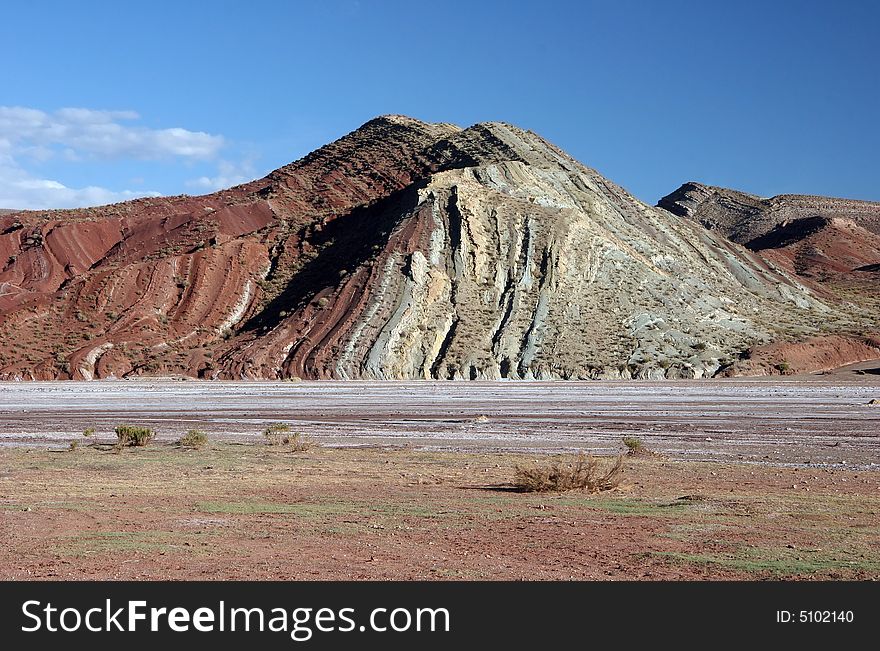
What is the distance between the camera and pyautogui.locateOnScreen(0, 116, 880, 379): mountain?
67438mm

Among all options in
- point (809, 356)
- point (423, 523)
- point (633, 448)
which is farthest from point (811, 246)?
point (423, 523)

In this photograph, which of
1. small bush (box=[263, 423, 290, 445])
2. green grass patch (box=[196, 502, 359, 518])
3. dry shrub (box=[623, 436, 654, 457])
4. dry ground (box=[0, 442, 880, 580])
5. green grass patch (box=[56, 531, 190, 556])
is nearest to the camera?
dry ground (box=[0, 442, 880, 580])

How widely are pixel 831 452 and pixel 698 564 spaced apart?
13.3 m

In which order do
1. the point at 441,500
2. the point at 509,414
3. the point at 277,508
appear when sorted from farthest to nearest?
1. the point at 509,414
2. the point at 441,500
3. the point at 277,508

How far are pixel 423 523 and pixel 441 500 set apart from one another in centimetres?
232

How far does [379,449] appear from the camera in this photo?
24672mm

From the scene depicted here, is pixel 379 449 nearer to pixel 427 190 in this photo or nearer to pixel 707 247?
pixel 427 190

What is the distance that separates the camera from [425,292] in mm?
71812

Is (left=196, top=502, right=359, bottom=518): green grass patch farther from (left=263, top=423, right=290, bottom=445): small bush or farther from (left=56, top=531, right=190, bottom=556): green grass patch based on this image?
(left=263, top=423, right=290, bottom=445): small bush

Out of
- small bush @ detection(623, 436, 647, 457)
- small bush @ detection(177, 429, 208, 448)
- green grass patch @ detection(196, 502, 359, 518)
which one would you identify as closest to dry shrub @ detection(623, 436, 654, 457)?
small bush @ detection(623, 436, 647, 457)

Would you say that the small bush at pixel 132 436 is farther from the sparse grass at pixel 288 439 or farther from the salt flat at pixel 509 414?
the sparse grass at pixel 288 439

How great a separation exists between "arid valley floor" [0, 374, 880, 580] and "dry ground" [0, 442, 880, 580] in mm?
43

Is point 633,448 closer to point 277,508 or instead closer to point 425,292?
point 277,508

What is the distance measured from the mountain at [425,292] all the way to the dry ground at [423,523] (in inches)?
1816
